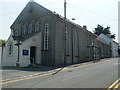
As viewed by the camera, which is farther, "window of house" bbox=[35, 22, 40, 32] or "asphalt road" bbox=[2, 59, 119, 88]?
"window of house" bbox=[35, 22, 40, 32]

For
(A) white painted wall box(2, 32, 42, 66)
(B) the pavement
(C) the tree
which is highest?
(C) the tree

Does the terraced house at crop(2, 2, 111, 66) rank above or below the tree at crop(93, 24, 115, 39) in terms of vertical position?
below

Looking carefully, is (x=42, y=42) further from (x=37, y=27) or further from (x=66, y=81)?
(x=66, y=81)

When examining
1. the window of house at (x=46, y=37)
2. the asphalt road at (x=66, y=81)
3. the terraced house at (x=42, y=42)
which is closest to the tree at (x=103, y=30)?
the terraced house at (x=42, y=42)

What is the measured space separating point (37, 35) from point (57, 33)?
337cm

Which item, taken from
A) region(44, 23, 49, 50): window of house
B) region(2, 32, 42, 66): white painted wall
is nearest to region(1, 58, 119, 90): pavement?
region(2, 32, 42, 66): white painted wall

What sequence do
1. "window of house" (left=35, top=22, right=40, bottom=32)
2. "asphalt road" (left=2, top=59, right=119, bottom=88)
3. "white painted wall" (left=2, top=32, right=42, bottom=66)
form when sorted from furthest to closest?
1. "window of house" (left=35, top=22, right=40, bottom=32)
2. "white painted wall" (left=2, top=32, right=42, bottom=66)
3. "asphalt road" (left=2, top=59, right=119, bottom=88)

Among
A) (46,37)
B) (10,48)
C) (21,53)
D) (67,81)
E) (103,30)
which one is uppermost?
(103,30)

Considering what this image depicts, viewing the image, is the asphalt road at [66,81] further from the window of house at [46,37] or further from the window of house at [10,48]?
the window of house at [10,48]

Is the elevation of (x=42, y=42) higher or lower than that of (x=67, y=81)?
higher

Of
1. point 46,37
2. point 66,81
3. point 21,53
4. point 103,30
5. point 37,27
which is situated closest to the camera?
point 66,81

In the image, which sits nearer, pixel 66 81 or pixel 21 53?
pixel 66 81

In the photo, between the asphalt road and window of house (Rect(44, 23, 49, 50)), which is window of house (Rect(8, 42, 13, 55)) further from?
the asphalt road

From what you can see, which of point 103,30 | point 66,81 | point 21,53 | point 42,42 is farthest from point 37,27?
point 103,30
